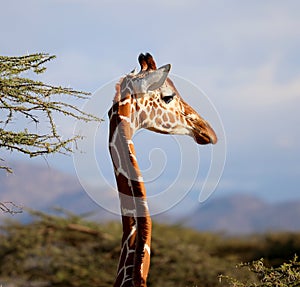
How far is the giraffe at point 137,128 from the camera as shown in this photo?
4766mm

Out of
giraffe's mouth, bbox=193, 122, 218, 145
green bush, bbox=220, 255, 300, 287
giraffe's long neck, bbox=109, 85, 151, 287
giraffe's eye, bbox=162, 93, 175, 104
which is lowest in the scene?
green bush, bbox=220, 255, 300, 287

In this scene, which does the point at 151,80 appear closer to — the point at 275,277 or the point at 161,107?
the point at 161,107

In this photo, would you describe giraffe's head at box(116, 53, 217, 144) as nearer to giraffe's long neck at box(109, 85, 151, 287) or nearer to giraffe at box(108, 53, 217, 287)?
giraffe at box(108, 53, 217, 287)

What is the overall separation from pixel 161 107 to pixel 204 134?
0.41m

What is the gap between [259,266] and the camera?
5105 mm

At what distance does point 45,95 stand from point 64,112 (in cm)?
23

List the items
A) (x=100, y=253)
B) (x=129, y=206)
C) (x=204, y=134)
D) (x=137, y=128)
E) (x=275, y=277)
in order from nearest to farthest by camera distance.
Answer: (x=129, y=206)
(x=137, y=128)
(x=275, y=277)
(x=204, y=134)
(x=100, y=253)

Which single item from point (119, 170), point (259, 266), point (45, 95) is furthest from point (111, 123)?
point (259, 266)

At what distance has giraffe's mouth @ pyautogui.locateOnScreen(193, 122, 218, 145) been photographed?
5.49 m

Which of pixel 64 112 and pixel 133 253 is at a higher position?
pixel 64 112

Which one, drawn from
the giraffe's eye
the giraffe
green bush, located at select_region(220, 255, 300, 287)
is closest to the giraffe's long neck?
the giraffe

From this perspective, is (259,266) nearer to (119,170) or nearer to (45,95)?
(119,170)

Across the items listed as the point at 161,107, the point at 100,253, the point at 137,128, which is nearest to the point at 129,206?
the point at 137,128

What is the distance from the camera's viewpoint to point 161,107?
17.4 feet
